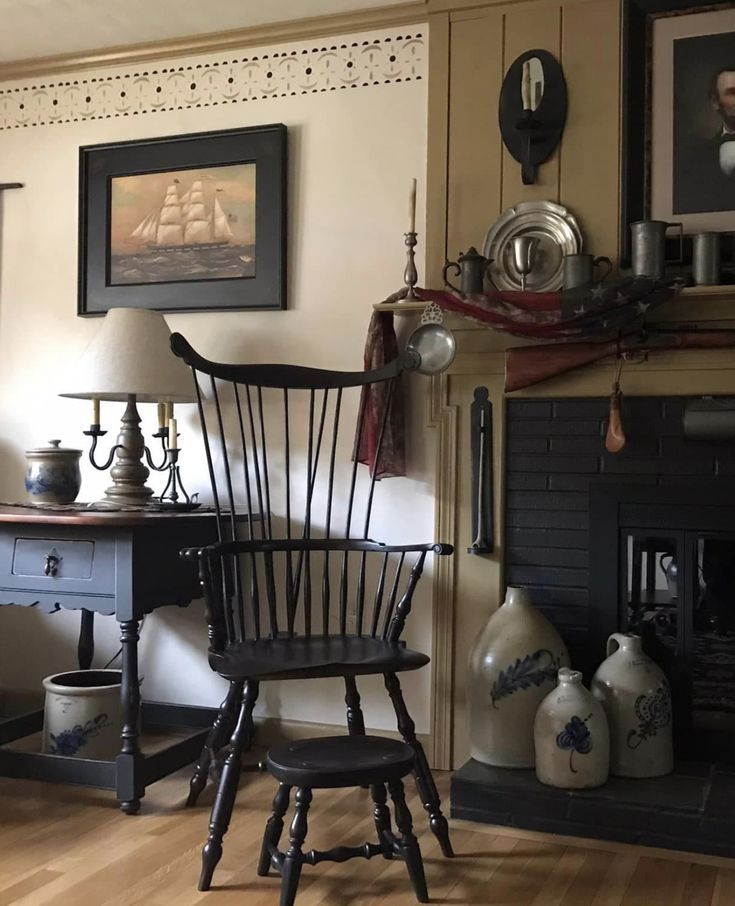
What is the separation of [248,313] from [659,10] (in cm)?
150

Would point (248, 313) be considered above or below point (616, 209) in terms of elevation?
below

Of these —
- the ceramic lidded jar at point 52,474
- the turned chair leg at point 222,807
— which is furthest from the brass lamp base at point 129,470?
the turned chair leg at point 222,807

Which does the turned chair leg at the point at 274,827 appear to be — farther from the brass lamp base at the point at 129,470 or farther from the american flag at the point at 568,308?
the american flag at the point at 568,308

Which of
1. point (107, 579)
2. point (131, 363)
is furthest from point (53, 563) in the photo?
point (131, 363)

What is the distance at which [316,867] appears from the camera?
6.98ft

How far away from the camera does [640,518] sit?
2.64m

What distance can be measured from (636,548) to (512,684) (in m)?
0.53

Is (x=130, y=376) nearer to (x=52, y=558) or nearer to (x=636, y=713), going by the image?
(x=52, y=558)

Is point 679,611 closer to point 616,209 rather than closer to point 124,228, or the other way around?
point 616,209

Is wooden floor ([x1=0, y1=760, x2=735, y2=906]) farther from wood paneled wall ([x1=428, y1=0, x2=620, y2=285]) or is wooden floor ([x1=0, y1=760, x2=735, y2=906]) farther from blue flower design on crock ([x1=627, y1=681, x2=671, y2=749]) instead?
wood paneled wall ([x1=428, y1=0, x2=620, y2=285])

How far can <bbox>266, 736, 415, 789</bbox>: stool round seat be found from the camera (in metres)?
1.82

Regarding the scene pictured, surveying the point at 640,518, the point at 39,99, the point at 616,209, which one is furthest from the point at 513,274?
the point at 39,99

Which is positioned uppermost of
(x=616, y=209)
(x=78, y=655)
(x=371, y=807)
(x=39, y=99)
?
(x=39, y=99)

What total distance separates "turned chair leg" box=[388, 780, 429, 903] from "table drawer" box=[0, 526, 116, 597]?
3.09ft
